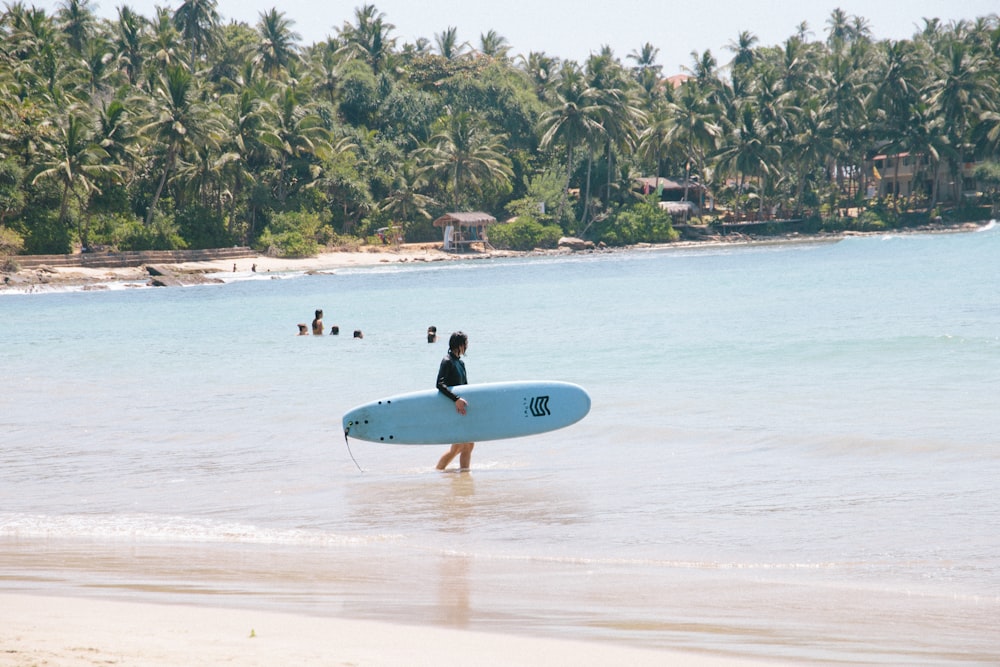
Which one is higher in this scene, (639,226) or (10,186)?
(10,186)

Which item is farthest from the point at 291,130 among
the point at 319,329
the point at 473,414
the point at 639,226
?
the point at 473,414

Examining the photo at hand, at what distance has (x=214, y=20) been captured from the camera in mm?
82750

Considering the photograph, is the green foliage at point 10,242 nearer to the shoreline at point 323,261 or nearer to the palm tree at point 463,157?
the shoreline at point 323,261

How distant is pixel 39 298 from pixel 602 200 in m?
48.9

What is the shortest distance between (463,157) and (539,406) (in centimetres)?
6336

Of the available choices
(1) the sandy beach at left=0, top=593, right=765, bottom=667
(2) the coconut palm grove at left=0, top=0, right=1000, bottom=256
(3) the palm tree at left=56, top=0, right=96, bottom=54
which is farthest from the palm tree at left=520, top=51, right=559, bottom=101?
(1) the sandy beach at left=0, top=593, right=765, bottom=667

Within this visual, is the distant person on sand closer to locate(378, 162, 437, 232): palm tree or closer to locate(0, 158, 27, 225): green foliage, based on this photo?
locate(0, 158, 27, 225): green foliage

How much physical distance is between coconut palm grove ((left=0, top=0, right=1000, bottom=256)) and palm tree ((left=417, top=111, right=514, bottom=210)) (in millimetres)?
166

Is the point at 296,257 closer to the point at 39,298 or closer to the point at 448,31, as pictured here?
the point at 39,298

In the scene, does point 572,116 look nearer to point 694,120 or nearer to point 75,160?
point 694,120

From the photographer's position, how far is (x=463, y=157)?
7262 centimetres

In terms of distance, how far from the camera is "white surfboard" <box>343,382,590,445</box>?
34.3 ft

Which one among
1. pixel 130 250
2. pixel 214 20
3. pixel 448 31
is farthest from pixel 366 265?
pixel 448 31

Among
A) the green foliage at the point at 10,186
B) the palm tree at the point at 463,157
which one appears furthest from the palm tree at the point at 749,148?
the green foliage at the point at 10,186
